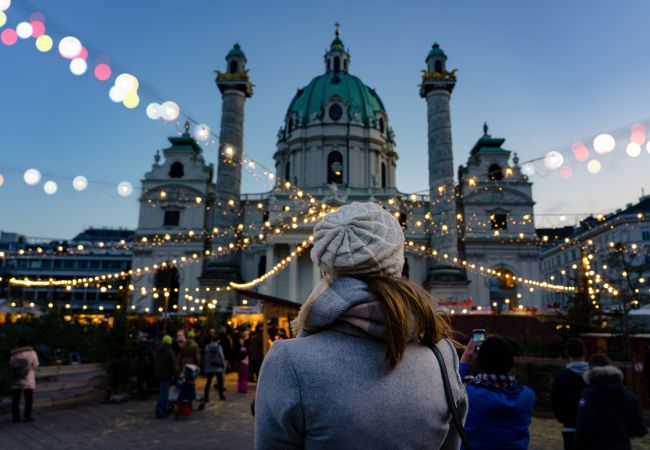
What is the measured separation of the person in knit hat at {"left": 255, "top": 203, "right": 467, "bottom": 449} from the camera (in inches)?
59.9

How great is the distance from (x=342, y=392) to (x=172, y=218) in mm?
46834

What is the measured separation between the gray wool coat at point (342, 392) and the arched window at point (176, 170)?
4762cm

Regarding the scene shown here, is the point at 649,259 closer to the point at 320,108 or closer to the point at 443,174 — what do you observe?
the point at 443,174

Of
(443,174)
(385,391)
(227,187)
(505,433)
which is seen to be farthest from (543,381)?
(227,187)

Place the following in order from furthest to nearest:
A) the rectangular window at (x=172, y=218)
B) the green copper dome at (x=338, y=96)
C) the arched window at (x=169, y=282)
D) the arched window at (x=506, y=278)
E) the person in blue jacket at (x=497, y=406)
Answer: the green copper dome at (x=338, y=96), the rectangular window at (x=172, y=218), the arched window at (x=169, y=282), the arched window at (x=506, y=278), the person in blue jacket at (x=497, y=406)

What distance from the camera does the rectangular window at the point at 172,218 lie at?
150ft

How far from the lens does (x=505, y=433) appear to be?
11.4 ft

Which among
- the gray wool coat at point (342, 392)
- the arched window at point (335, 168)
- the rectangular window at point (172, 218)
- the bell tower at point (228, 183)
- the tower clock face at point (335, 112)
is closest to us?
the gray wool coat at point (342, 392)

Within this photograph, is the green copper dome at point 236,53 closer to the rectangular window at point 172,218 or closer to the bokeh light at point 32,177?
the rectangular window at point 172,218

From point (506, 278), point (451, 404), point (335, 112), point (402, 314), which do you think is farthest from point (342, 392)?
point (335, 112)

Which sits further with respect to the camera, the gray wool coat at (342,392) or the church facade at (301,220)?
the church facade at (301,220)

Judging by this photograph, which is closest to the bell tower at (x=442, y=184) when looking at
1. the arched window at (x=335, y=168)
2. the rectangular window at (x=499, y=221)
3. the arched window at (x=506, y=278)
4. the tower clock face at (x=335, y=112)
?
the arched window at (x=506, y=278)

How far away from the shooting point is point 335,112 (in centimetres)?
5497

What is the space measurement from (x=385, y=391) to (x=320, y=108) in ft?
182
